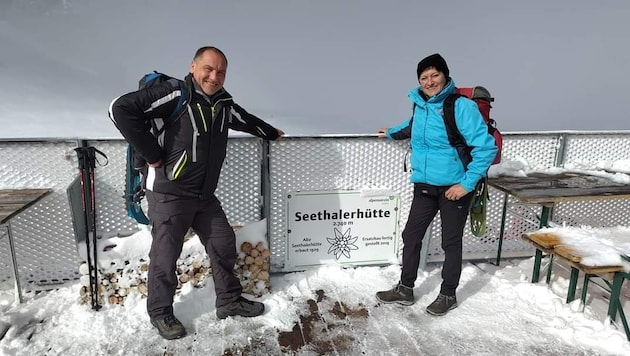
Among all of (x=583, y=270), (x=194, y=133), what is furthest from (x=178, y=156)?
(x=583, y=270)

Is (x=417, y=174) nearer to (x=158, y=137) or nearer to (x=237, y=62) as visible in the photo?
(x=158, y=137)

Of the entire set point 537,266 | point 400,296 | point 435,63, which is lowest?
point 400,296

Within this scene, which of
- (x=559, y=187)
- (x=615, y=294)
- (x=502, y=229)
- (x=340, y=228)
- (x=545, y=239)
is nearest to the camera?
(x=615, y=294)

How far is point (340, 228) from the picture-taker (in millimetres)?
3719

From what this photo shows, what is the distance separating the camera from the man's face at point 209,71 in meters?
2.52

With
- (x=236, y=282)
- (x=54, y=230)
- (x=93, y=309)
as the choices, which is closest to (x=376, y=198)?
(x=236, y=282)

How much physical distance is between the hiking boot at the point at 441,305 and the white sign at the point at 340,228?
0.81 metres

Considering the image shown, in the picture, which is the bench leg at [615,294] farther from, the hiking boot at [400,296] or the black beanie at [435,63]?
the black beanie at [435,63]

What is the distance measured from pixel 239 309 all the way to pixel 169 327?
0.52 metres

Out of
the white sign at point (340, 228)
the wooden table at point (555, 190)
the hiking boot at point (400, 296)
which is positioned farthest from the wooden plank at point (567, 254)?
the white sign at point (340, 228)

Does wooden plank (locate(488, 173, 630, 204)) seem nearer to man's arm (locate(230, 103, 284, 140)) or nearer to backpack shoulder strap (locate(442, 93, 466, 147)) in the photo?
backpack shoulder strap (locate(442, 93, 466, 147))

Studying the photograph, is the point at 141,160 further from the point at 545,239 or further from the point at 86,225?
the point at 545,239

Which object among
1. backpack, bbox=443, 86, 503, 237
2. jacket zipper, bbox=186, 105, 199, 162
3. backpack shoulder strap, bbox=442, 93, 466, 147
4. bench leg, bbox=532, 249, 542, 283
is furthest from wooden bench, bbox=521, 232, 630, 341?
jacket zipper, bbox=186, 105, 199, 162

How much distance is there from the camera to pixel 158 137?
8.47 ft
